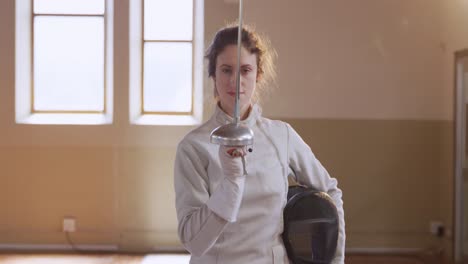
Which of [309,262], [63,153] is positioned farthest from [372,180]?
[309,262]

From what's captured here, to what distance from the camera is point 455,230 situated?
4.55 meters

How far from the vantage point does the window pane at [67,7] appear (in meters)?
5.49

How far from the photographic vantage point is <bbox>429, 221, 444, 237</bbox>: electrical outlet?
15.8ft

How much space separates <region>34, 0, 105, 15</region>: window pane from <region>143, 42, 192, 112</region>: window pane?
57 centimetres

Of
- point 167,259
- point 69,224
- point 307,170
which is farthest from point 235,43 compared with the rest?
point 69,224

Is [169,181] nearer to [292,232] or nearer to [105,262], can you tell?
[105,262]

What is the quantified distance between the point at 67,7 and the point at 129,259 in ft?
7.53

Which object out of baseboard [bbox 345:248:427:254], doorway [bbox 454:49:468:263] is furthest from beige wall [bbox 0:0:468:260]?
doorway [bbox 454:49:468:263]

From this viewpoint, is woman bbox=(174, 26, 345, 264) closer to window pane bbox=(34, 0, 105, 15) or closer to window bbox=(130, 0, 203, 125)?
window bbox=(130, 0, 203, 125)

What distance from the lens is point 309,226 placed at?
55.1 inches

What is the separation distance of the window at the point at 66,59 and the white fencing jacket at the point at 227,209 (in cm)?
422

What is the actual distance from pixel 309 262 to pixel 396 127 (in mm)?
3652

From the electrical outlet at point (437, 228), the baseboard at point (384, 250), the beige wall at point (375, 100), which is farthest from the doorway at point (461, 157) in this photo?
the baseboard at point (384, 250)

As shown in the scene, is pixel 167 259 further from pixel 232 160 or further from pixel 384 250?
pixel 232 160
